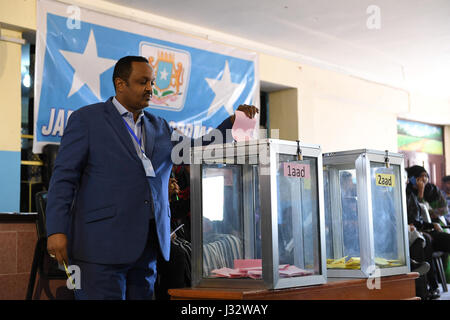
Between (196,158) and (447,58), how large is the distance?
6.07 m

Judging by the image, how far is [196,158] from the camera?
2.31 meters

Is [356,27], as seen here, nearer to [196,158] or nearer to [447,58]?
[447,58]

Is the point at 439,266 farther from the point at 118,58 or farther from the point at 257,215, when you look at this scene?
the point at 257,215

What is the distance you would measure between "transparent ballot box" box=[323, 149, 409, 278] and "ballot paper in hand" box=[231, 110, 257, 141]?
0.68 m

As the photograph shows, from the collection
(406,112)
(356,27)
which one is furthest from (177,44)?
(406,112)

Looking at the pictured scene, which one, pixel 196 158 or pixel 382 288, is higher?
pixel 196 158

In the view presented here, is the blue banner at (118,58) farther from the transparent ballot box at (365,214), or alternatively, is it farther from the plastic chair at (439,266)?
the plastic chair at (439,266)

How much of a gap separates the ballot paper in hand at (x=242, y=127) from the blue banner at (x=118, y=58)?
2.38 m

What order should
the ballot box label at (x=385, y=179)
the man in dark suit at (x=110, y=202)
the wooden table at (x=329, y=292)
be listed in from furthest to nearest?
the ballot box label at (x=385, y=179) → the wooden table at (x=329, y=292) → the man in dark suit at (x=110, y=202)

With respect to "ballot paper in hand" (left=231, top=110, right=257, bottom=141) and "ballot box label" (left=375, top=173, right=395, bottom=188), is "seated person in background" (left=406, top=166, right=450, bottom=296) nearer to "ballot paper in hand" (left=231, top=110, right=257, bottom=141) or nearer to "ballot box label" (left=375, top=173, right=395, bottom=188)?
"ballot box label" (left=375, top=173, right=395, bottom=188)

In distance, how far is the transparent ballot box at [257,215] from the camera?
85.1 inches

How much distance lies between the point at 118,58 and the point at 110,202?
125 inches

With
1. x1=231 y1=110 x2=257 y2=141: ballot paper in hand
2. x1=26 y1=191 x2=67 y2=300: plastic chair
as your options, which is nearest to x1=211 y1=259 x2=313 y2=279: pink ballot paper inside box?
x1=231 y1=110 x2=257 y2=141: ballot paper in hand

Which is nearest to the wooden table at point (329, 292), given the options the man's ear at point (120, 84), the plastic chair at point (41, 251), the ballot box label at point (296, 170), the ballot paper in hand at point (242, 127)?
the ballot box label at point (296, 170)
